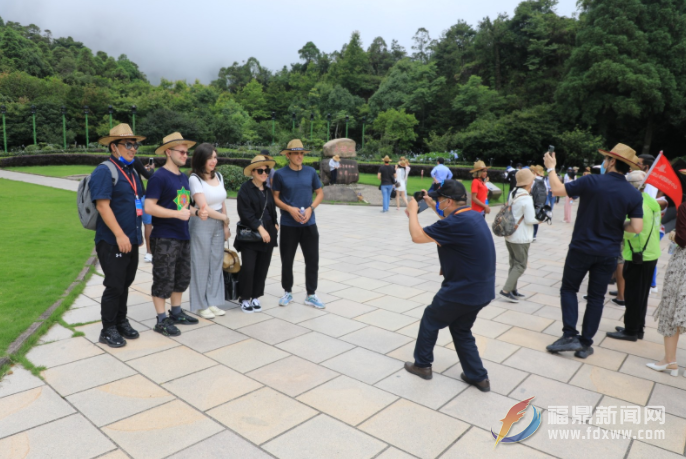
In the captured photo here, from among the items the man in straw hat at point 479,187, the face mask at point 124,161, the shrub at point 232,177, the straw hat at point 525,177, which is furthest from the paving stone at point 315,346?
the shrub at point 232,177

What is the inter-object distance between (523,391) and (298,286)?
10.7 ft

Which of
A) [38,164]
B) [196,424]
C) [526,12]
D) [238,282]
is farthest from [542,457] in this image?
[526,12]

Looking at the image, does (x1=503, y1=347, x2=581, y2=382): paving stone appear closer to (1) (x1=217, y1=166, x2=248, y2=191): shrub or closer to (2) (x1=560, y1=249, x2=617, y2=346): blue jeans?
(2) (x1=560, y1=249, x2=617, y2=346): blue jeans

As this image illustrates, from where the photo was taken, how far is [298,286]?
19.4ft

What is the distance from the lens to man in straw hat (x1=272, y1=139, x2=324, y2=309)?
4840 mm

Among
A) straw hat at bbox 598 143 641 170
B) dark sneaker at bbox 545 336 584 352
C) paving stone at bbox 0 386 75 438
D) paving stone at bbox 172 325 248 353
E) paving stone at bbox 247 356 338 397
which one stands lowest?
paving stone at bbox 172 325 248 353

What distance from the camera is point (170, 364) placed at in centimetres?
357

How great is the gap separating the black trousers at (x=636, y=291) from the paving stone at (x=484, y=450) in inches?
94.3

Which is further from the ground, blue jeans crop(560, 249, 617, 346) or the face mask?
the face mask

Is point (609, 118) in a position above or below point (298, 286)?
above

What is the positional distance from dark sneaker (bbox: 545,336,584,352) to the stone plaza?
93 millimetres

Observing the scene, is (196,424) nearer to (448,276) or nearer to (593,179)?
(448,276)

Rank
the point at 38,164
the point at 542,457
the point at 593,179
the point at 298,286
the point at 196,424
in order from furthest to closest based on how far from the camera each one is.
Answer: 1. the point at 38,164
2. the point at 298,286
3. the point at 593,179
4. the point at 196,424
5. the point at 542,457

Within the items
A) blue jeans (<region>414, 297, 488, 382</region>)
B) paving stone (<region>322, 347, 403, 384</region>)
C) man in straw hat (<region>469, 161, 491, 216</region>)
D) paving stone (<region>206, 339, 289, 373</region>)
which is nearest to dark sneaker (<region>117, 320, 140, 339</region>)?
paving stone (<region>206, 339, 289, 373</region>)
